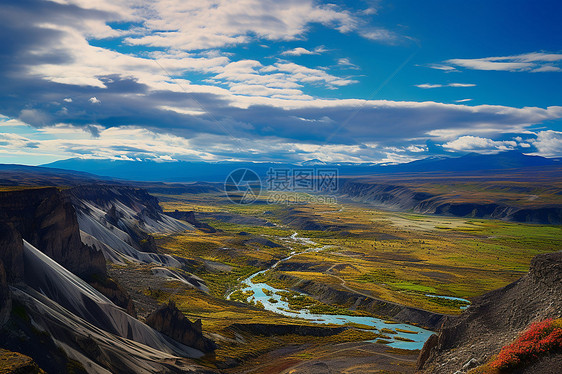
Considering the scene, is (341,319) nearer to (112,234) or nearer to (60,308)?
(60,308)

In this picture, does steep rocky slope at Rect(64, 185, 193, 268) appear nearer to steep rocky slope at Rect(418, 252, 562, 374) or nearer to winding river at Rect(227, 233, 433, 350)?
winding river at Rect(227, 233, 433, 350)

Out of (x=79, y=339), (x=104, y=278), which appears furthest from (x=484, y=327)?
(x=104, y=278)

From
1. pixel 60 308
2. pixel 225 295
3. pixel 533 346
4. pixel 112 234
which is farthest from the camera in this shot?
pixel 112 234

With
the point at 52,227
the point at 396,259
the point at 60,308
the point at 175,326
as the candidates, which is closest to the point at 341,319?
the point at 175,326

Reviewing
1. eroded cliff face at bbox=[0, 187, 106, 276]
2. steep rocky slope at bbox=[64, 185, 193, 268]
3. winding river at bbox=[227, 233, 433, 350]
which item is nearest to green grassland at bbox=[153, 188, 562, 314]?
winding river at bbox=[227, 233, 433, 350]

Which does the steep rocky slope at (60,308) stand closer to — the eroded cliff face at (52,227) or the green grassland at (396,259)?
the eroded cliff face at (52,227)
